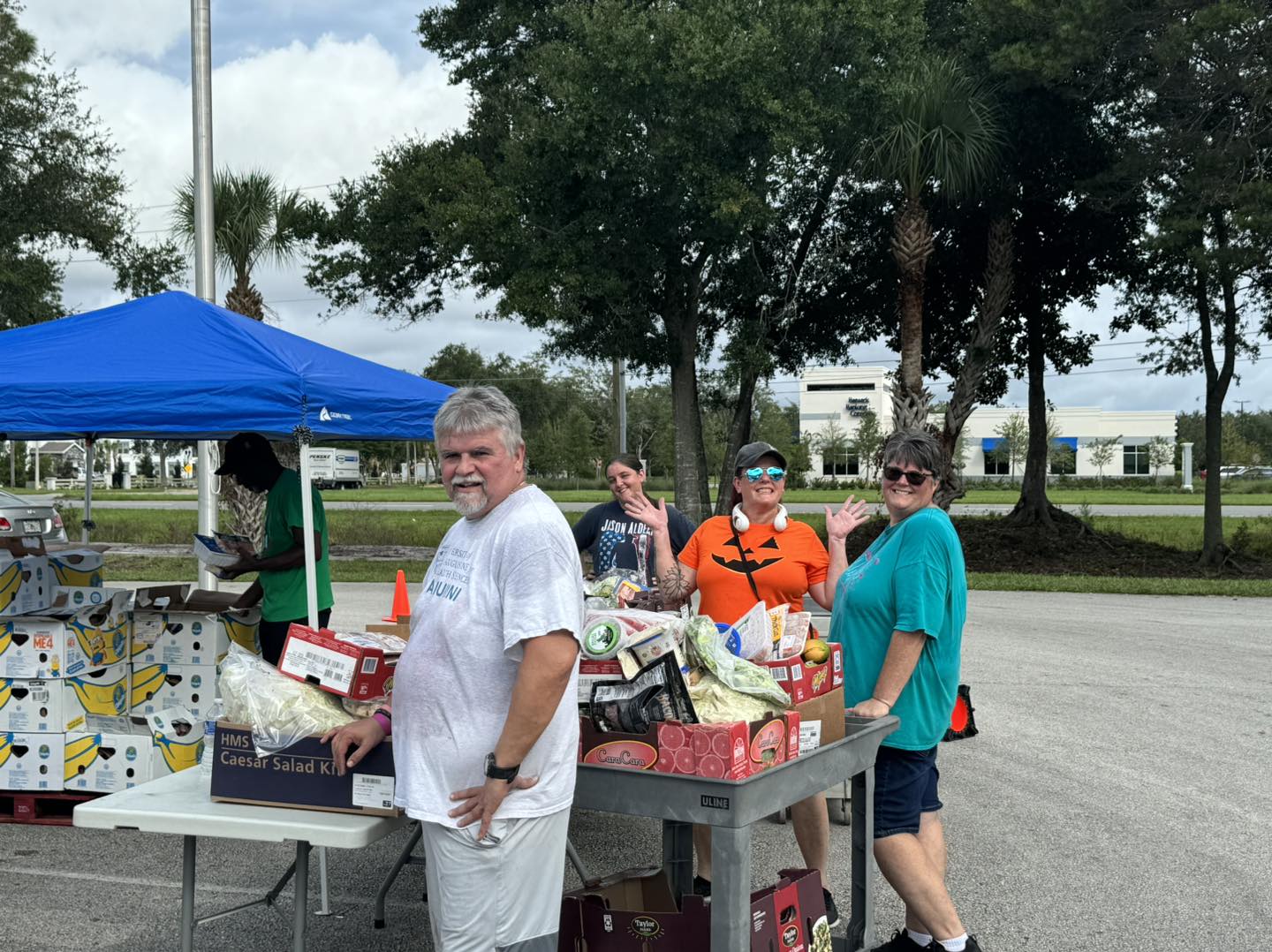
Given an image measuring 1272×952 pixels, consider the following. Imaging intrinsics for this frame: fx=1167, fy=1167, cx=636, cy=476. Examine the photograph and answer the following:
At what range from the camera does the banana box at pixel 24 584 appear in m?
6.21

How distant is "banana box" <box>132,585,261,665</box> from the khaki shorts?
4306mm

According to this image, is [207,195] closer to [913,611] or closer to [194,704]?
[194,704]

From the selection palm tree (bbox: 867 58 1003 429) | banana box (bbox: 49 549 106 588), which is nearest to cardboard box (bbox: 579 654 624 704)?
banana box (bbox: 49 549 106 588)

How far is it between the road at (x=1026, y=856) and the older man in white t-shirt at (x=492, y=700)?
6.60 ft

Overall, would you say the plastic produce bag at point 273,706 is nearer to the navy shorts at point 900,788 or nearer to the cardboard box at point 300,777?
the cardboard box at point 300,777

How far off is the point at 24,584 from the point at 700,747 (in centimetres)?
473

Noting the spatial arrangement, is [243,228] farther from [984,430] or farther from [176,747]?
[984,430]

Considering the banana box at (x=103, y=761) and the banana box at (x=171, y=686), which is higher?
the banana box at (x=171, y=686)

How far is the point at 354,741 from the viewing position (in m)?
3.40

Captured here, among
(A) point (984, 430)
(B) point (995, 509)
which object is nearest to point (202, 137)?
(B) point (995, 509)

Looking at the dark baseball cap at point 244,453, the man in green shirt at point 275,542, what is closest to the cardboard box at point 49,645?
the man in green shirt at point 275,542

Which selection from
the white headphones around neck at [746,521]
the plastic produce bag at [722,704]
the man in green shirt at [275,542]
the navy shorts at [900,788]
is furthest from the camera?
the man in green shirt at [275,542]

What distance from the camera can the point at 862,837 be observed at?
147 inches

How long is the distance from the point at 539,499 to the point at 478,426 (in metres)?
0.24
